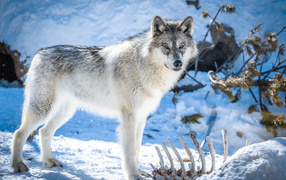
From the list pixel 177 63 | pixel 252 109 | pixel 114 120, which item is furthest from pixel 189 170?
pixel 114 120

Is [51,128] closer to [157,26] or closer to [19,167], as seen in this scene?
[19,167]

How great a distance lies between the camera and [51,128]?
324 centimetres

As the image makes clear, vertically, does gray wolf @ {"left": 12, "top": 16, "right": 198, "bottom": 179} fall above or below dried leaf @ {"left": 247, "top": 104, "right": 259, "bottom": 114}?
above

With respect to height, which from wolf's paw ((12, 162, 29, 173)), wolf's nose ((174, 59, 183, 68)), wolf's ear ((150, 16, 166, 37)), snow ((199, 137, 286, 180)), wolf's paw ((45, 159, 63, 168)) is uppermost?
wolf's ear ((150, 16, 166, 37))

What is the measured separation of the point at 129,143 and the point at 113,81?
33.7 inches

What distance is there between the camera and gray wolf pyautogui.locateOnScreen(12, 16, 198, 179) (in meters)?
2.66

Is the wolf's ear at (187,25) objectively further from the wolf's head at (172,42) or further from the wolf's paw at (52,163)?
the wolf's paw at (52,163)

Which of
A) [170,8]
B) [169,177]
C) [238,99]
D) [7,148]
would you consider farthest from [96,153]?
[170,8]

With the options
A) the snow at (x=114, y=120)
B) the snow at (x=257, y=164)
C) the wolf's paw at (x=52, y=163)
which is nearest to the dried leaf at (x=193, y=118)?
the snow at (x=114, y=120)

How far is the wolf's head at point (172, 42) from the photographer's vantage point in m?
2.54

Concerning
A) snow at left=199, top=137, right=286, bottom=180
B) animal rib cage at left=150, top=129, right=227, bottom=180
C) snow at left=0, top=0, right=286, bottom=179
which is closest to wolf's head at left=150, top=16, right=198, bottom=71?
animal rib cage at left=150, top=129, right=227, bottom=180

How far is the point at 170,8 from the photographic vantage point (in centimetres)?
587

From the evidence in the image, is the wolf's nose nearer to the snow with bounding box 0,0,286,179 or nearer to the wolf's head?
the wolf's head

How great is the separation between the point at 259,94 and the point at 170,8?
323cm
